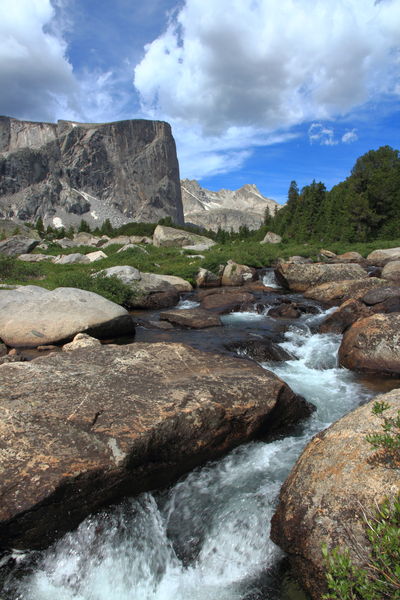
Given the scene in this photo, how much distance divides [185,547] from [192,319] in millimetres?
9654

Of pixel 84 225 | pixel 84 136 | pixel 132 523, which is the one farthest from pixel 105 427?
pixel 84 136

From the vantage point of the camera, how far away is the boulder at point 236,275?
25141 mm

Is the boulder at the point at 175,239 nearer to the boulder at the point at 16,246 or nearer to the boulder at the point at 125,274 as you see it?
the boulder at the point at 16,246

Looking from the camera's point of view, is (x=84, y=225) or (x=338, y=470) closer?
(x=338, y=470)

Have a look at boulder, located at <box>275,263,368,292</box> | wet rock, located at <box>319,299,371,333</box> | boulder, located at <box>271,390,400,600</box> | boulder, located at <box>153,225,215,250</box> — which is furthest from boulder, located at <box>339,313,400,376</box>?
boulder, located at <box>153,225,215,250</box>

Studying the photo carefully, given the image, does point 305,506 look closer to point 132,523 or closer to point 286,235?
point 132,523

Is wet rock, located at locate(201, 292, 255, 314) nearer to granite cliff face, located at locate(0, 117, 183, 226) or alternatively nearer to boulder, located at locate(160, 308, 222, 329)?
boulder, located at locate(160, 308, 222, 329)

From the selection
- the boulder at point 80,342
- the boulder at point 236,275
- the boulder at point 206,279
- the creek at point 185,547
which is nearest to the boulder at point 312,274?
the boulder at point 236,275

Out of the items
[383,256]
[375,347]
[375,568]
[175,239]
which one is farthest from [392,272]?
[175,239]

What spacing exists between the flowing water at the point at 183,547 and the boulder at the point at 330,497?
457mm

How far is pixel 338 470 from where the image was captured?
3803 millimetres

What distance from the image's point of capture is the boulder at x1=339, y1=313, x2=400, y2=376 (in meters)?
8.61

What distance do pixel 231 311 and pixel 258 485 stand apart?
475 inches

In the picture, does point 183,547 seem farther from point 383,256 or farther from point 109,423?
point 383,256
